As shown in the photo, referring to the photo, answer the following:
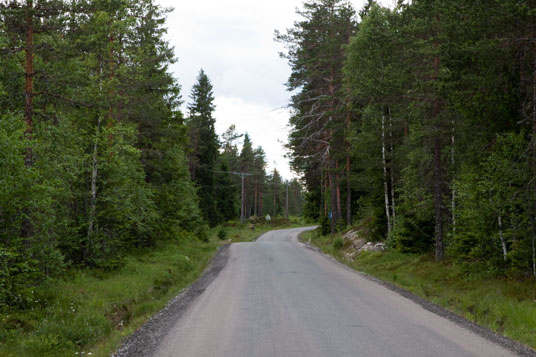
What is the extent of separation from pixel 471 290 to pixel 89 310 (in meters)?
10.1

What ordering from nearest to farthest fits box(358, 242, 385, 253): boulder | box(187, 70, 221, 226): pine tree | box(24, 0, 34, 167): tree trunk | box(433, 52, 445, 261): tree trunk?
box(24, 0, 34, 167): tree trunk
box(433, 52, 445, 261): tree trunk
box(358, 242, 385, 253): boulder
box(187, 70, 221, 226): pine tree

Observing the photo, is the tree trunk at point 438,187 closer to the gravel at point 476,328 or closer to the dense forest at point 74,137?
the gravel at point 476,328

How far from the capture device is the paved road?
6.39 meters

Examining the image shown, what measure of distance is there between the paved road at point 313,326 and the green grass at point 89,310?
1.47m

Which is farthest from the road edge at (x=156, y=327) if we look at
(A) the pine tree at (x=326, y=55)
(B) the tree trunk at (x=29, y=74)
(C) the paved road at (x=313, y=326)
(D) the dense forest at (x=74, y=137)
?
(A) the pine tree at (x=326, y=55)

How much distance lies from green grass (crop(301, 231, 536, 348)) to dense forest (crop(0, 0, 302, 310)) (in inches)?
383

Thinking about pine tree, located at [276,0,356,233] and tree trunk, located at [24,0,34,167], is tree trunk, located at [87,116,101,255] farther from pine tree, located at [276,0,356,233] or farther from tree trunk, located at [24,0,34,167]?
pine tree, located at [276,0,356,233]

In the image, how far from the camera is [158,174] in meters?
23.9

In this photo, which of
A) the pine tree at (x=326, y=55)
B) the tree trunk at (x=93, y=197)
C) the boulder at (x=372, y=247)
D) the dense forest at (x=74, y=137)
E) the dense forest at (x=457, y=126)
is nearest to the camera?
the dense forest at (x=74, y=137)

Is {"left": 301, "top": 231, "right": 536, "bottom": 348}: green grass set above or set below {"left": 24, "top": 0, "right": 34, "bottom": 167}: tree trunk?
below

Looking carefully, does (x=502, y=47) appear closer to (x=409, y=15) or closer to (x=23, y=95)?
(x=409, y=15)

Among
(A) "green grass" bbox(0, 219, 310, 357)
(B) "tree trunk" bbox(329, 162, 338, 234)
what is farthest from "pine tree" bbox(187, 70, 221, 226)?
(A) "green grass" bbox(0, 219, 310, 357)

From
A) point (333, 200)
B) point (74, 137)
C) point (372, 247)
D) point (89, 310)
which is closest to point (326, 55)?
point (333, 200)

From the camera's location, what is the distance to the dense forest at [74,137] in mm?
9820
